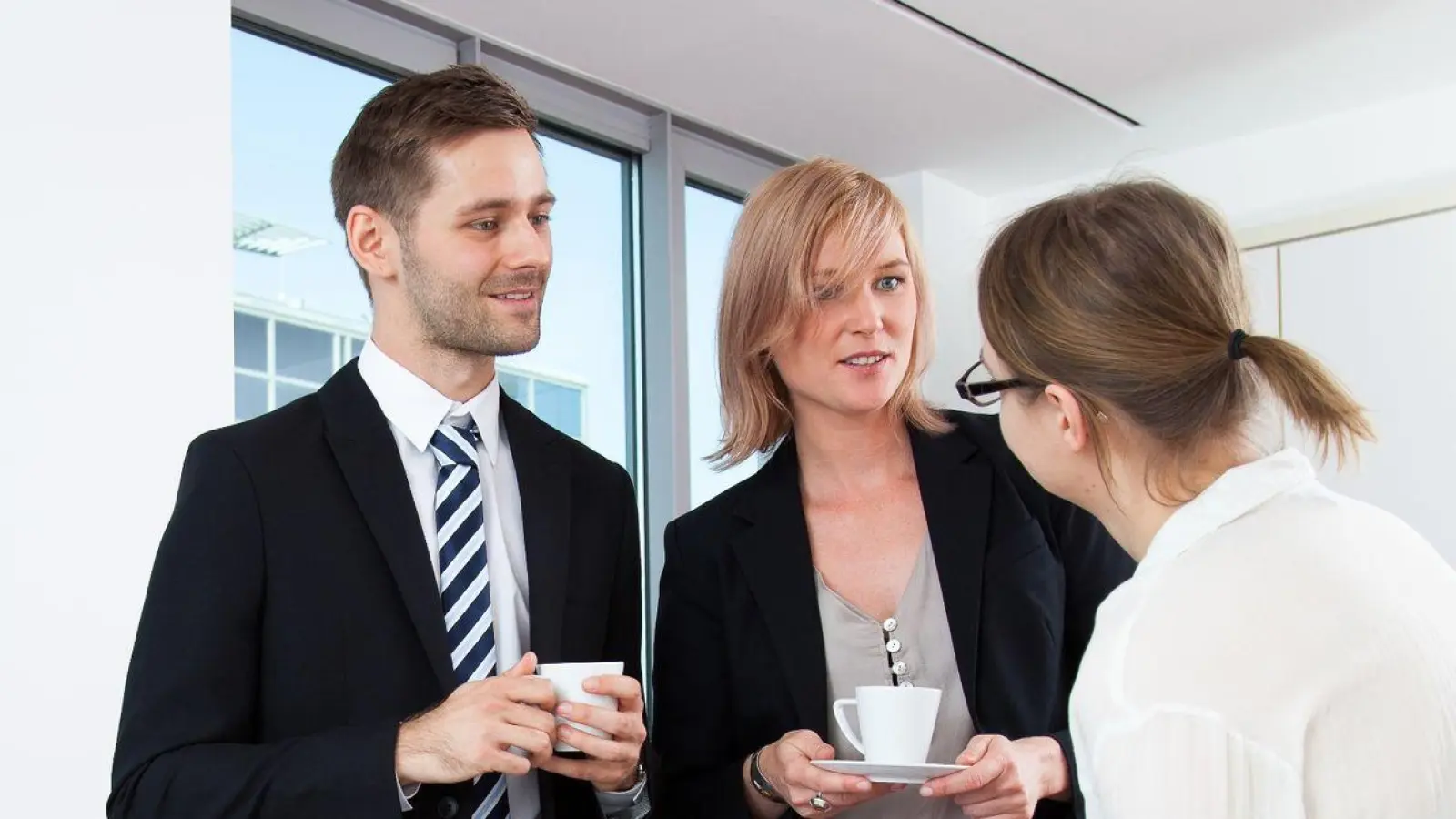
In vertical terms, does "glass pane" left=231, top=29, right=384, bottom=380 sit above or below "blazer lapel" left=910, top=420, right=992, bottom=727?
above

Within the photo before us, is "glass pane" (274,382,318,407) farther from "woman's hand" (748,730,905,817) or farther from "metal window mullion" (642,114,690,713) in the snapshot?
"woman's hand" (748,730,905,817)

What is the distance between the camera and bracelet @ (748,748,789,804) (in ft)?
5.87

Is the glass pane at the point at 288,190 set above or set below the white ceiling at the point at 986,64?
below

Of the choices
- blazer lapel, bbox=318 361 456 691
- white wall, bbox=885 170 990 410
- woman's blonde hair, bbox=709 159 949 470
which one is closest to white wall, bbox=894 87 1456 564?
white wall, bbox=885 170 990 410

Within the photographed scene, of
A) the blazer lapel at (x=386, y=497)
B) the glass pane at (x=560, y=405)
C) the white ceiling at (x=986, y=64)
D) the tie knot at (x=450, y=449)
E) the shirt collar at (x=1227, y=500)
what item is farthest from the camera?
the glass pane at (x=560, y=405)

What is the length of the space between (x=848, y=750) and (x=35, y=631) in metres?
1.26

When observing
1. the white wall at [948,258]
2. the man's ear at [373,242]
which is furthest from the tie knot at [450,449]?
the white wall at [948,258]

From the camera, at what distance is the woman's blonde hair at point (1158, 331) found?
48.1 inches

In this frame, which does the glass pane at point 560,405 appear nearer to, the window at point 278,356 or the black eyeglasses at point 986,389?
the window at point 278,356

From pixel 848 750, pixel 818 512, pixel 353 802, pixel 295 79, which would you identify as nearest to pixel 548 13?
pixel 295 79

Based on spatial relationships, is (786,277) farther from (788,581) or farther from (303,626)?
(303,626)

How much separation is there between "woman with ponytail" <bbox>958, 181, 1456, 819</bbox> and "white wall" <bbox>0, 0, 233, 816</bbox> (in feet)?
5.13

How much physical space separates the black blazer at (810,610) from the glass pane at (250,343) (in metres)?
1.73

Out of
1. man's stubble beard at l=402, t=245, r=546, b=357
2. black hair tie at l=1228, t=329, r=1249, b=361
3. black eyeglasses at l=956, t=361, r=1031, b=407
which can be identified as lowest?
black eyeglasses at l=956, t=361, r=1031, b=407
